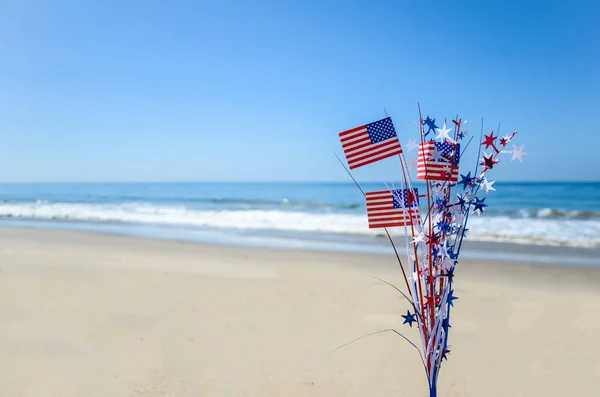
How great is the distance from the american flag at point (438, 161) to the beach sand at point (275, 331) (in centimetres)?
197

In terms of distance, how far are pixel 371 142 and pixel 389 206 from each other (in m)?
0.32

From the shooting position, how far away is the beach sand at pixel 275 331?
11.5ft

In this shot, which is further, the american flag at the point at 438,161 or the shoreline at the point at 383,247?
the shoreline at the point at 383,247

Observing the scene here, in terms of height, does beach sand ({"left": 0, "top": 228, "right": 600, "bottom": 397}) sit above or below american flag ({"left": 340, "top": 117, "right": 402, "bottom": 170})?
below

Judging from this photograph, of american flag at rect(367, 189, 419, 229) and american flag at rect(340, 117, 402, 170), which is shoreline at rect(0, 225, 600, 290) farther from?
american flag at rect(340, 117, 402, 170)

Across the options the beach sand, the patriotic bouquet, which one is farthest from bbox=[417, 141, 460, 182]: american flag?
the beach sand

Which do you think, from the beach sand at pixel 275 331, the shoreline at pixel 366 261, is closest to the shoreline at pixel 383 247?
the shoreline at pixel 366 261

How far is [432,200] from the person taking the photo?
2141mm

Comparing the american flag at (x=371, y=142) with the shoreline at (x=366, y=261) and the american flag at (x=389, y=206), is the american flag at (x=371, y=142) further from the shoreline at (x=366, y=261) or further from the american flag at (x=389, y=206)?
the shoreline at (x=366, y=261)

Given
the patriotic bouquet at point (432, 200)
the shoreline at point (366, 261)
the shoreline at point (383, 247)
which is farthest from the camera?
the shoreline at point (383, 247)

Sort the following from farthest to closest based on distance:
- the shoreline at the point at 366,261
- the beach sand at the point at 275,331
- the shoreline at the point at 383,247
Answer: the shoreline at the point at 383,247 → the shoreline at the point at 366,261 → the beach sand at the point at 275,331

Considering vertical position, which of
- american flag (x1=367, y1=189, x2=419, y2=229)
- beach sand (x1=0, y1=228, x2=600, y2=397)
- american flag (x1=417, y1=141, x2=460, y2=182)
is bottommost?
beach sand (x1=0, y1=228, x2=600, y2=397)

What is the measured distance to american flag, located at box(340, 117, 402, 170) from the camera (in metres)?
2.07

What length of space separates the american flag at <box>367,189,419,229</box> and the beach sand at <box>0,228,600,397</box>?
1.77 meters
